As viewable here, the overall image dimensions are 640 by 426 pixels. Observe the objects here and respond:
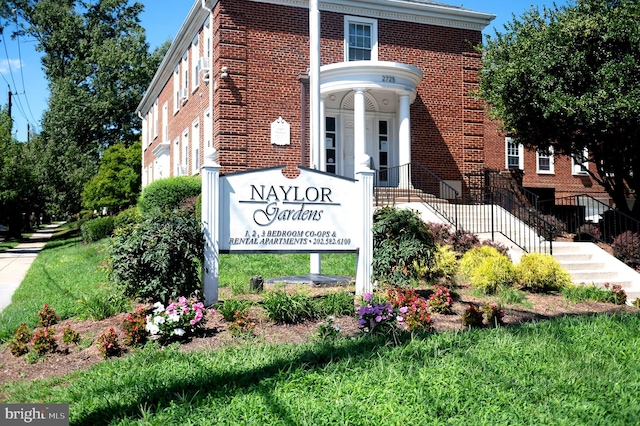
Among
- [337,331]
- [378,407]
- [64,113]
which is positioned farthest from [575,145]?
[64,113]

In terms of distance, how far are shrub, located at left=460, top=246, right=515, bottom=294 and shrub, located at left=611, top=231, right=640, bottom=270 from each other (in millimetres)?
4363

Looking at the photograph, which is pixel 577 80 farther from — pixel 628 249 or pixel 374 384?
pixel 374 384

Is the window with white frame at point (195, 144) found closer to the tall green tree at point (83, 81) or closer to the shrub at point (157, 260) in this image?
the shrub at point (157, 260)

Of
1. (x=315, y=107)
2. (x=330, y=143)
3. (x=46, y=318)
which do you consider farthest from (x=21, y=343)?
(x=330, y=143)

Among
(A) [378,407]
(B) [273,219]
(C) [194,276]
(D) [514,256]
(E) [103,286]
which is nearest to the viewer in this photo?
(A) [378,407]

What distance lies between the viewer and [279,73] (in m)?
17.5

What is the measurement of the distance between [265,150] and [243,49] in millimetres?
2989

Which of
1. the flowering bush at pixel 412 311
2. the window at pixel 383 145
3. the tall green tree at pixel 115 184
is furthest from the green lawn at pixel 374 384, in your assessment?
the tall green tree at pixel 115 184

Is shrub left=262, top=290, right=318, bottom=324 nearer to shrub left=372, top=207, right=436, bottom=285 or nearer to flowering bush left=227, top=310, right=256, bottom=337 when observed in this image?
flowering bush left=227, top=310, right=256, bottom=337

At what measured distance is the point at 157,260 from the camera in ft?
21.5

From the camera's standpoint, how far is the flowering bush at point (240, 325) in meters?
6.07

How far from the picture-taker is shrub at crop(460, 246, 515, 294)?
9227 millimetres

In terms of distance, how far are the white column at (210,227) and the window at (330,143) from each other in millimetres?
11228

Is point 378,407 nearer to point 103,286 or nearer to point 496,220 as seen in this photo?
point 103,286
